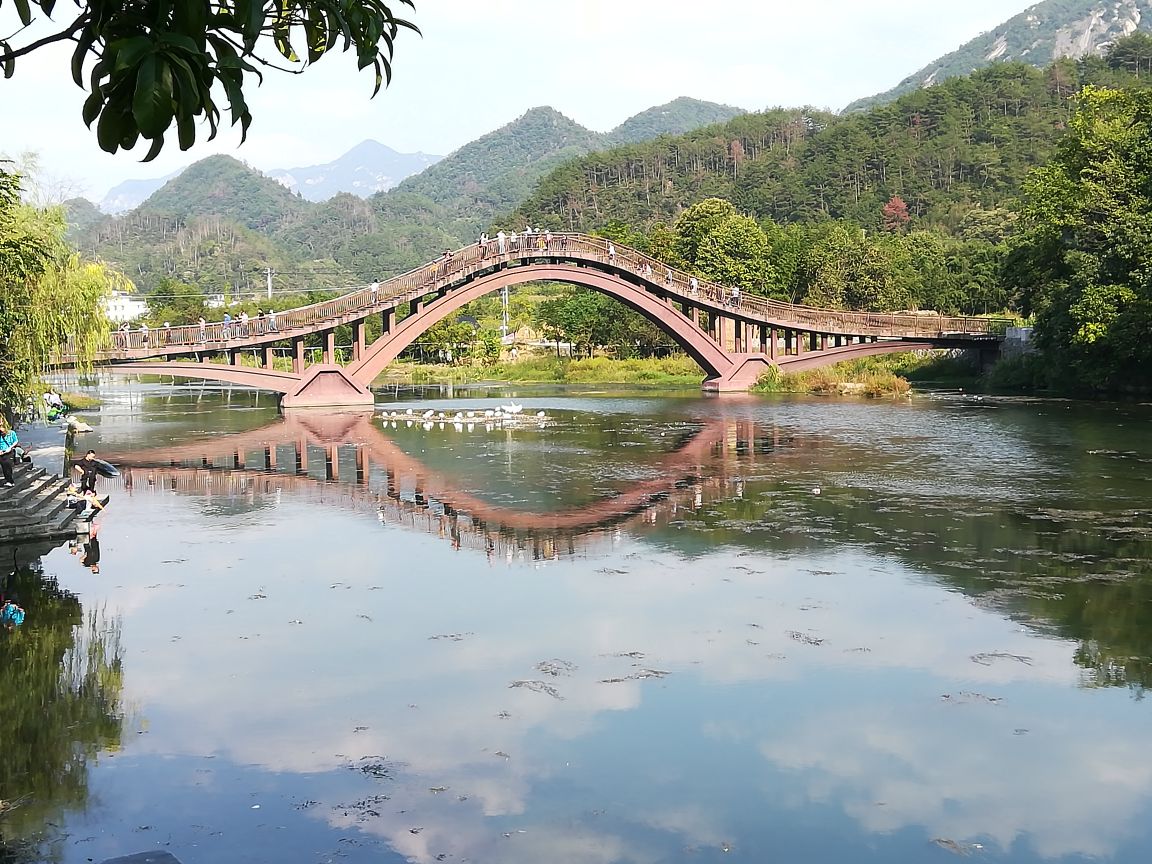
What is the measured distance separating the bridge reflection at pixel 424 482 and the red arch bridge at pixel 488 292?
25.3 feet

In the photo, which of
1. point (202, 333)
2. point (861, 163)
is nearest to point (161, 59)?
point (202, 333)

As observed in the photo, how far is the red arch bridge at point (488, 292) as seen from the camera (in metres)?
40.5

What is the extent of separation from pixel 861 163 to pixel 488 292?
86389 mm

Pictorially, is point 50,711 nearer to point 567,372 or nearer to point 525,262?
point 525,262

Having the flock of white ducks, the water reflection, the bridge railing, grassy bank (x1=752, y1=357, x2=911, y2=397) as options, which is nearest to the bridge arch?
the bridge railing

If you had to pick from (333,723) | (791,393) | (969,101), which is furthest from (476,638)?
(969,101)

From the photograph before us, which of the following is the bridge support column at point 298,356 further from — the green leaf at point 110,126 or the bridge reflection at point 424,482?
the green leaf at point 110,126

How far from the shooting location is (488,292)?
150ft

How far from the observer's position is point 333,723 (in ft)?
28.2

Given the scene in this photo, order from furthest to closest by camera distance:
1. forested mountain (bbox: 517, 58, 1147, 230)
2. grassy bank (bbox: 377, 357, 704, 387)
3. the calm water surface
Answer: forested mountain (bbox: 517, 58, 1147, 230)
grassy bank (bbox: 377, 357, 704, 387)
the calm water surface

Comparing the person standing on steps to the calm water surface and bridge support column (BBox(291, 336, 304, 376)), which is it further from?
bridge support column (BBox(291, 336, 304, 376))

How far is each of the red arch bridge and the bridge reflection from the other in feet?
25.3

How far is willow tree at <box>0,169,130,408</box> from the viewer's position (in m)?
22.6

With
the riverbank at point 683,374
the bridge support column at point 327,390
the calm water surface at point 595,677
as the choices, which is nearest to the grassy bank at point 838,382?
the riverbank at point 683,374
